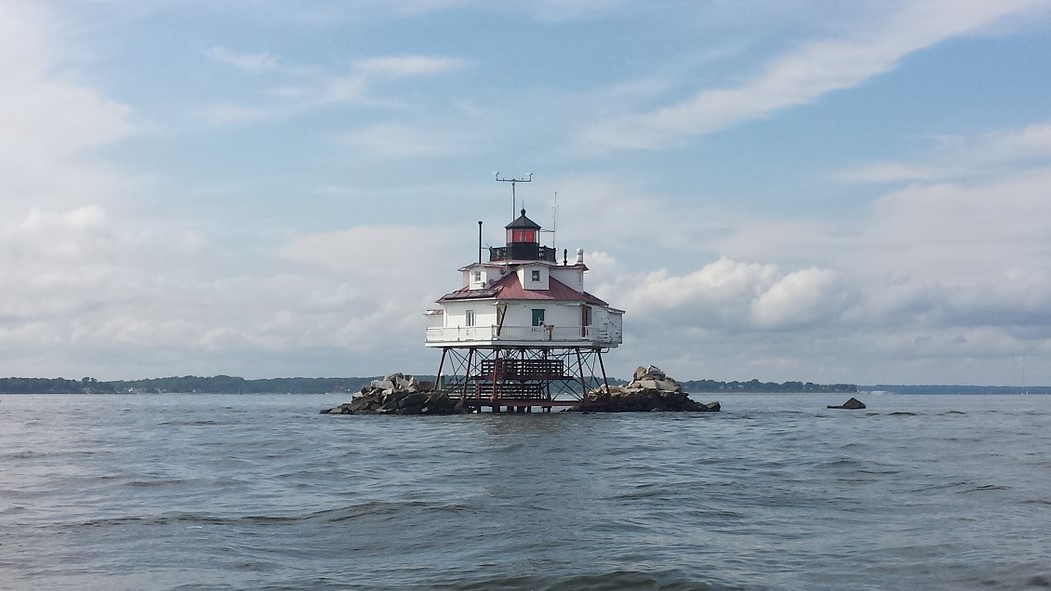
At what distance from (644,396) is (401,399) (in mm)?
13676

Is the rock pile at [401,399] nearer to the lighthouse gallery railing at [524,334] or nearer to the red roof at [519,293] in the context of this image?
the lighthouse gallery railing at [524,334]

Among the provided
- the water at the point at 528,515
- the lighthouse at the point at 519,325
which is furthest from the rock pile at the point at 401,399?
the water at the point at 528,515

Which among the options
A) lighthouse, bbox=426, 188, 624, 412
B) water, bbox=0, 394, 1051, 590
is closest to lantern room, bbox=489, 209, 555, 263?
lighthouse, bbox=426, 188, 624, 412

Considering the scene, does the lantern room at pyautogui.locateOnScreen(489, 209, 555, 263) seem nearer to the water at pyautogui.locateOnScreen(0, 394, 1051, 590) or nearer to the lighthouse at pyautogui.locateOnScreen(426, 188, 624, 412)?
the lighthouse at pyautogui.locateOnScreen(426, 188, 624, 412)

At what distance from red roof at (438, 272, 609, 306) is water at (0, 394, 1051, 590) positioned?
1462 centimetres

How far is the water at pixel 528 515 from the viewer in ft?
52.7

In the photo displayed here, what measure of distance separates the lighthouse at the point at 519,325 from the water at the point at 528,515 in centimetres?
1414

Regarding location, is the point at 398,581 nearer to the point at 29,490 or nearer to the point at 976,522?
the point at 976,522

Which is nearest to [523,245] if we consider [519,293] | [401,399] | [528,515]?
[519,293]

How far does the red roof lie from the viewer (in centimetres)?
5462

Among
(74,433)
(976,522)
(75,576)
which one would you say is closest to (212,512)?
(75,576)

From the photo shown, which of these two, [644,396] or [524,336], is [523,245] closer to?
[524,336]

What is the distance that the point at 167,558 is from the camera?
1717cm

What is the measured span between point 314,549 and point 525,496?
694 cm
